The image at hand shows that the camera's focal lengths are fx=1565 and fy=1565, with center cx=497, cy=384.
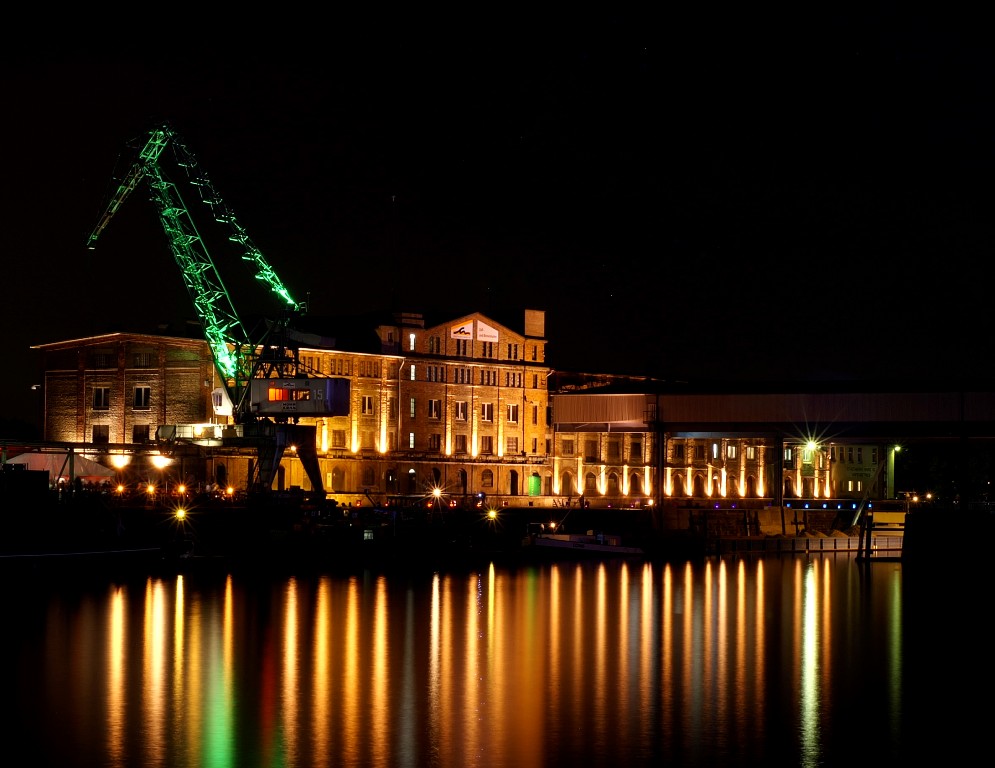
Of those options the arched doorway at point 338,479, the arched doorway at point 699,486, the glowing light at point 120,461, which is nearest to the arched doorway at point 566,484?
the arched doorway at point 699,486

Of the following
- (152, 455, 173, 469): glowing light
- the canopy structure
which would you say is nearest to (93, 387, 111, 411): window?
(152, 455, 173, 469): glowing light

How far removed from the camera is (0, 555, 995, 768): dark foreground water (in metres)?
28.2

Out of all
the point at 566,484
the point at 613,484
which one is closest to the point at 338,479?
the point at 566,484

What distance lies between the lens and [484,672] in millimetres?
36750

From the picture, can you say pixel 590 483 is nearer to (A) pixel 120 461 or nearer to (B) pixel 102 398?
(B) pixel 102 398

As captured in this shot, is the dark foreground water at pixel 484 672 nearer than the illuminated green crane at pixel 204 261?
Yes

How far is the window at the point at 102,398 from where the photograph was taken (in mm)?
92625

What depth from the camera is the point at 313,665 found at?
120ft

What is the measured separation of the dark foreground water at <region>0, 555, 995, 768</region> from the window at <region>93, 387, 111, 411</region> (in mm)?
35200

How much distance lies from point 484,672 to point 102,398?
60928 millimetres

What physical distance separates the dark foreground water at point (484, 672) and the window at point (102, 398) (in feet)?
115

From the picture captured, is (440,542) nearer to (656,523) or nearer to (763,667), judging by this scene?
(656,523)

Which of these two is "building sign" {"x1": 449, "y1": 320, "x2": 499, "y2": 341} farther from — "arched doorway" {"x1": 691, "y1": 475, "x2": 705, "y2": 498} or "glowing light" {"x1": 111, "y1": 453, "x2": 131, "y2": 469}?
"glowing light" {"x1": 111, "y1": 453, "x2": 131, "y2": 469}

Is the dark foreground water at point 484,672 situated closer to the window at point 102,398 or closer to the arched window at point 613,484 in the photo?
the window at point 102,398
